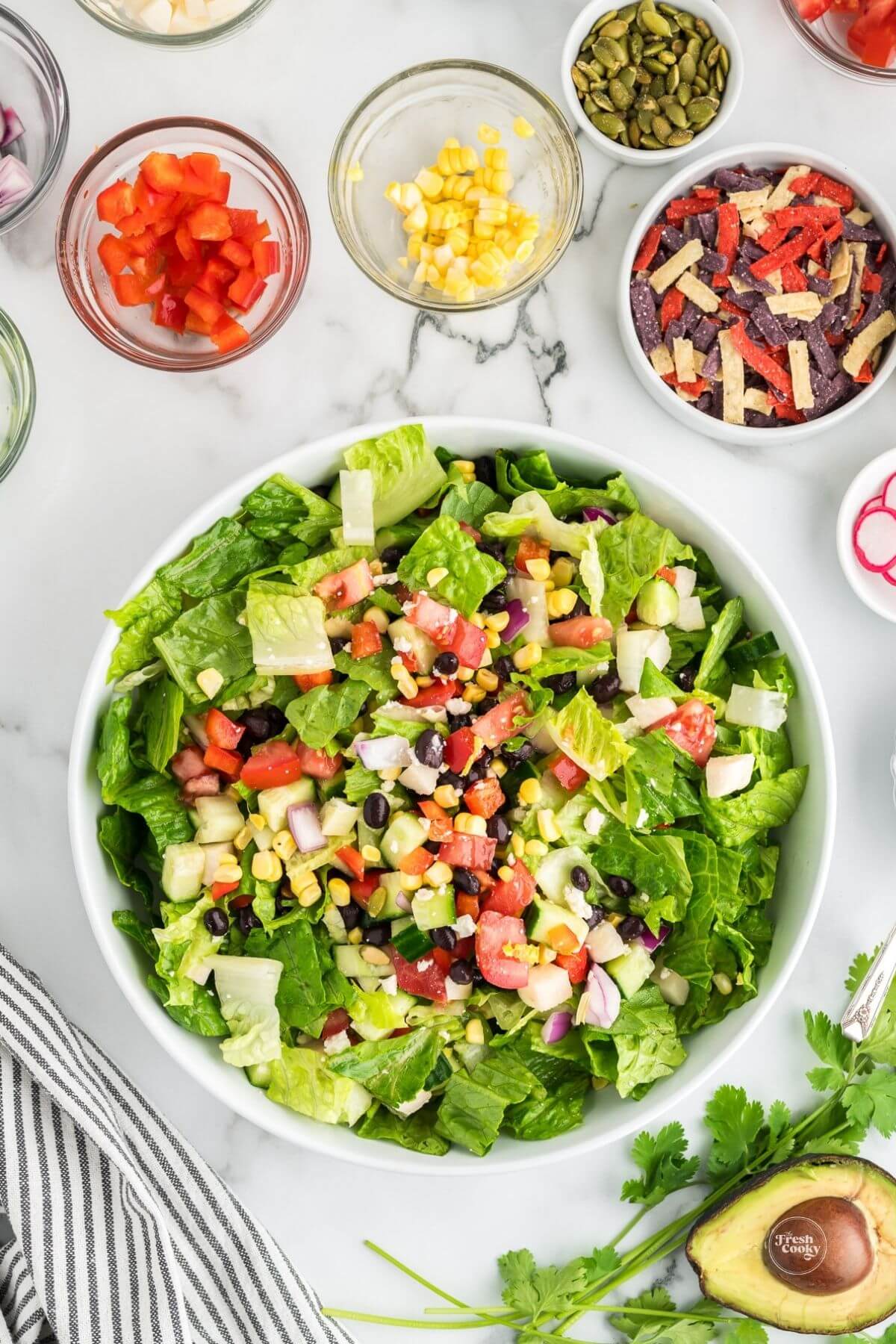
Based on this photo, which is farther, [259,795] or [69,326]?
[69,326]

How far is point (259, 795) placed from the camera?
8.80 feet

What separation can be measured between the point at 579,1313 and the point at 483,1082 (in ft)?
2.96

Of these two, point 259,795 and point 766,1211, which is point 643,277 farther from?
point 766,1211

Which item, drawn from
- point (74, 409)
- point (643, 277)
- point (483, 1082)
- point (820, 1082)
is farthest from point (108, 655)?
point (820, 1082)

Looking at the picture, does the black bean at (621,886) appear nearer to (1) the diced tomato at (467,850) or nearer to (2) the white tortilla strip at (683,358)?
(1) the diced tomato at (467,850)

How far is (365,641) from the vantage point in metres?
2.72

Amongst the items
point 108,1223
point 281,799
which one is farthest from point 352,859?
point 108,1223

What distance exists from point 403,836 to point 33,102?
2.17 meters

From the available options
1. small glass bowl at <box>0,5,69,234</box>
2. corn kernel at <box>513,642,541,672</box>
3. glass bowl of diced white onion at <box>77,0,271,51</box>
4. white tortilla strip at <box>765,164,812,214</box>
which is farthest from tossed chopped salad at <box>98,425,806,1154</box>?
glass bowl of diced white onion at <box>77,0,271,51</box>

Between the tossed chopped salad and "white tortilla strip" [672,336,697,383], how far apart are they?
1.52ft

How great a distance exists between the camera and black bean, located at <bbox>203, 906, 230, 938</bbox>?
8.75ft

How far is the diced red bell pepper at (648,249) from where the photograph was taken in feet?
10.2

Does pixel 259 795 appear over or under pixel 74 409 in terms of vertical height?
under

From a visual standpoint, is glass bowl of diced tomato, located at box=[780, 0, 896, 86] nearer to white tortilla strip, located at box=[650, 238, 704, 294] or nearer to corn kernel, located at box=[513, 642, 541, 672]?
white tortilla strip, located at box=[650, 238, 704, 294]
